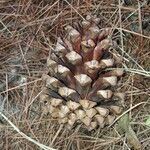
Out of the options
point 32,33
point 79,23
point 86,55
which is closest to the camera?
point 86,55

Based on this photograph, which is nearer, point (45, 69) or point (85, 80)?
point (85, 80)

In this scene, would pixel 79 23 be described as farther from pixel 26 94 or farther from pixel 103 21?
pixel 26 94

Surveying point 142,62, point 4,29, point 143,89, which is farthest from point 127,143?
point 4,29
